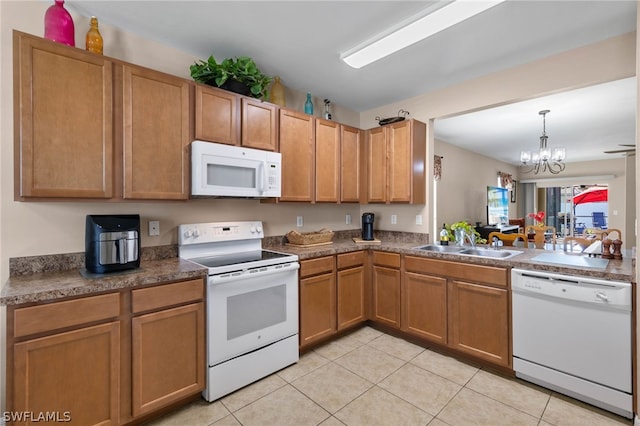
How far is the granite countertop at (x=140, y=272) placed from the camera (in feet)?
4.66

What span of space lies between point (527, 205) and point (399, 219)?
8.51 metres

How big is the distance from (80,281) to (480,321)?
9.16ft

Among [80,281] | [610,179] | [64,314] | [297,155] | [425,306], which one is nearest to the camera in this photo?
[64,314]

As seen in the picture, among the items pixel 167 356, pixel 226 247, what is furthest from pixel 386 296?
pixel 167 356

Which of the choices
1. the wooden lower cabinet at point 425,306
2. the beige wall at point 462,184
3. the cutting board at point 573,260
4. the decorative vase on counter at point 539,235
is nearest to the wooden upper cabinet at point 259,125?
the wooden lower cabinet at point 425,306

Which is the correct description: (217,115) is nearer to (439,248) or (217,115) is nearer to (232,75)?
(232,75)

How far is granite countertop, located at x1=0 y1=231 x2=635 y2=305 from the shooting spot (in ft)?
4.66

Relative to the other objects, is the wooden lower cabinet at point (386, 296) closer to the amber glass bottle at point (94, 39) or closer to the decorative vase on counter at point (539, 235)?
the decorative vase on counter at point (539, 235)

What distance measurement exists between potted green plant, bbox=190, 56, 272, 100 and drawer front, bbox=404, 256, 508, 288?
6.93ft

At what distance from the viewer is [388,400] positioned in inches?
77.7

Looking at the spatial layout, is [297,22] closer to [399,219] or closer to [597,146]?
Result: [399,219]

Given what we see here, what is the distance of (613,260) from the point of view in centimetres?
221

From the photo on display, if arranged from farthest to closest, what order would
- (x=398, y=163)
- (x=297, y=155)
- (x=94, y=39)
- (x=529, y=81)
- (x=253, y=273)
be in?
(x=398, y=163), (x=297, y=155), (x=529, y=81), (x=253, y=273), (x=94, y=39)

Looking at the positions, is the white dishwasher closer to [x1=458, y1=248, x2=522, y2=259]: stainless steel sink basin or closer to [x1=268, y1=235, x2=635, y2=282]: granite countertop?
[x1=268, y1=235, x2=635, y2=282]: granite countertop
